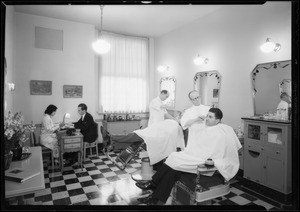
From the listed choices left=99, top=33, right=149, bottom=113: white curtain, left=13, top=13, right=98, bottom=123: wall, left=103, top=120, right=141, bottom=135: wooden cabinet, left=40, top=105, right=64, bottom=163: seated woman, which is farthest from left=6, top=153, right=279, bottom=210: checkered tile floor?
left=99, top=33, right=149, bottom=113: white curtain

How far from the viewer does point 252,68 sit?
3.19 meters

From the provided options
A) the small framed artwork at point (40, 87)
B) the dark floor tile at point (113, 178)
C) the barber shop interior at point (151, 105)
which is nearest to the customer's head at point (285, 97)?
the barber shop interior at point (151, 105)

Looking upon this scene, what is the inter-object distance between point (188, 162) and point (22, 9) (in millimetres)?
4339

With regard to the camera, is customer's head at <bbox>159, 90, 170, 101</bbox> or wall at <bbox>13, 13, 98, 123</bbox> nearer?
customer's head at <bbox>159, 90, 170, 101</bbox>

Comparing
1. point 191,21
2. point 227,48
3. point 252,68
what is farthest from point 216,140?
point 191,21

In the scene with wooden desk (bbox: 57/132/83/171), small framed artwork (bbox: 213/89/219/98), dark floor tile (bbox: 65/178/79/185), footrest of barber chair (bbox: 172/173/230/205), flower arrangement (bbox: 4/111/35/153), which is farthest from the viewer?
small framed artwork (bbox: 213/89/219/98)

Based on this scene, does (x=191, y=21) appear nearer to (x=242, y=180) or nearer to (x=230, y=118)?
(x=230, y=118)

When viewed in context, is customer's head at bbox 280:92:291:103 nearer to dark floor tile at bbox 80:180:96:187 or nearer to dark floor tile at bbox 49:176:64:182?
dark floor tile at bbox 80:180:96:187

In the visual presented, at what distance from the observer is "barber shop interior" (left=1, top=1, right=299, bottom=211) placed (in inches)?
80.2

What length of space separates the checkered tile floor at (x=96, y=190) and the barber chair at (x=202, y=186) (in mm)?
439

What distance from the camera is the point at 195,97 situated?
3.83 metres

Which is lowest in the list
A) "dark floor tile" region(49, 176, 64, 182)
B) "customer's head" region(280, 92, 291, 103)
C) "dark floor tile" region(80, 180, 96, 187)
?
"dark floor tile" region(80, 180, 96, 187)

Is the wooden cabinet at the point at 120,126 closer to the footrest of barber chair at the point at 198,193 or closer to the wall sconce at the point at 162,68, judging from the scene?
the wall sconce at the point at 162,68

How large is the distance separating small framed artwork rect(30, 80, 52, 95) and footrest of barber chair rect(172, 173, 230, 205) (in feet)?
11.9
